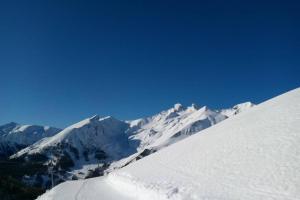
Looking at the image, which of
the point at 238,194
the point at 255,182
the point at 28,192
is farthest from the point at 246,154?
the point at 28,192

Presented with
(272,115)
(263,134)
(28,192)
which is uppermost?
(272,115)

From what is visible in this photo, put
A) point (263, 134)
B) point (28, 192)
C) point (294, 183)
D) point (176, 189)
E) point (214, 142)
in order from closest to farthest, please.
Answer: point (294, 183) → point (176, 189) → point (263, 134) → point (214, 142) → point (28, 192)

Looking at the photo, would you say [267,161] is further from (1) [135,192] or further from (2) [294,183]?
(1) [135,192]

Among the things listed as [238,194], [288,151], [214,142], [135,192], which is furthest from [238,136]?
[238,194]

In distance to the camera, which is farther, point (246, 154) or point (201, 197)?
point (246, 154)

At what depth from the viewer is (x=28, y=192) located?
7275 cm

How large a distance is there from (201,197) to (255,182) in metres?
3.64

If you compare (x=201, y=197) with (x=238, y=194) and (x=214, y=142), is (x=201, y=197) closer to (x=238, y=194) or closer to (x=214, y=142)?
(x=238, y=194)

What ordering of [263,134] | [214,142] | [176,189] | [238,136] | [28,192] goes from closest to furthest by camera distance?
1. [176,189]
2. [263,134]
3. [238,136]
4. [214,142]
5. [28,192]

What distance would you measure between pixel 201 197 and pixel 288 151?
818 centimetres

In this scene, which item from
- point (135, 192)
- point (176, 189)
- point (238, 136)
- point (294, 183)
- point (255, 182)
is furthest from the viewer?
point (238, 136)

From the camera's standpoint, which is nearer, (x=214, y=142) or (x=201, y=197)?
(x=201, y=197)

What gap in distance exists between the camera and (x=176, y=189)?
20.6 metres

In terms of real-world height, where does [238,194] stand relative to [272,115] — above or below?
below
